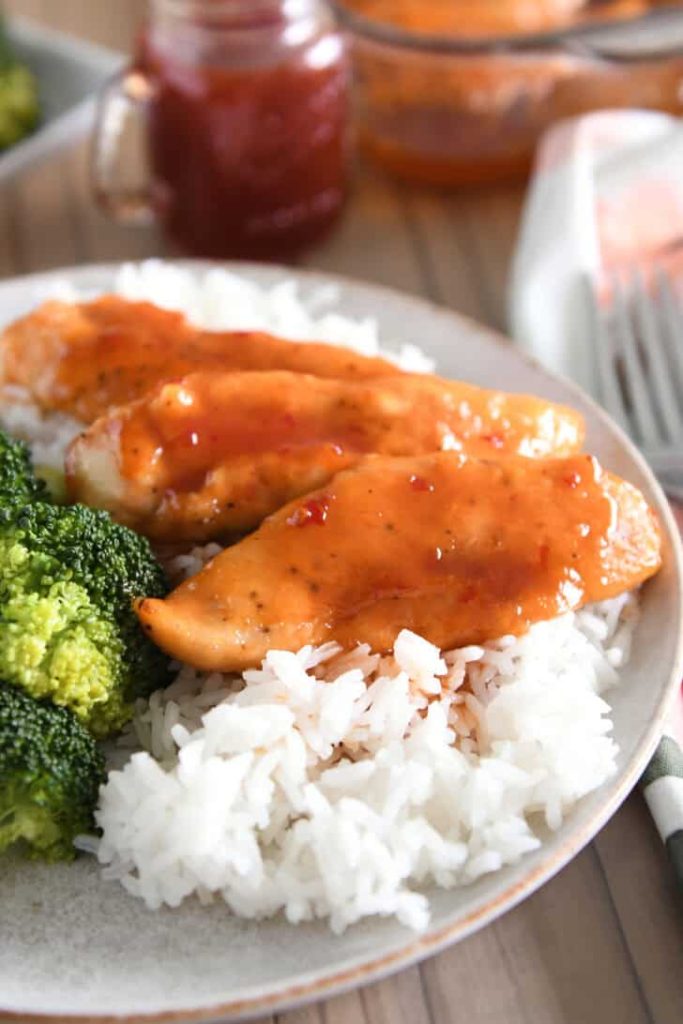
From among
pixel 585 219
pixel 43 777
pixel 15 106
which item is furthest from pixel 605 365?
pixel 15 106

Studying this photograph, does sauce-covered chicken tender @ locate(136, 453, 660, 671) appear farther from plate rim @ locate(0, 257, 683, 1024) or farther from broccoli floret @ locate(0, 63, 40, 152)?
broccoli floret @ locate(0, 63, 40, 152)

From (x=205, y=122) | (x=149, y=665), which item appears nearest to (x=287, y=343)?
(x=149, y=665)

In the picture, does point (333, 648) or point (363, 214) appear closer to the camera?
point (333, 648)

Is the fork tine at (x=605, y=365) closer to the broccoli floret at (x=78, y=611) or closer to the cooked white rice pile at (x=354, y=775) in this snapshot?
the cooked white rice pile at (x=354, y=775)

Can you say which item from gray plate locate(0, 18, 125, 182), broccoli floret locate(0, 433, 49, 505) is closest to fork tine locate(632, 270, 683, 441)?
broccoli floret locate(0, 433, 49, 505)

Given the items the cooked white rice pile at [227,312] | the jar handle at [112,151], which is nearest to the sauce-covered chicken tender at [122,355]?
the cooked white rice pile at [227,312]

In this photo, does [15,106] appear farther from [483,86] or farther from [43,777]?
[43,777]

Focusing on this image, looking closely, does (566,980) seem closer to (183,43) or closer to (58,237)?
(183,43)
